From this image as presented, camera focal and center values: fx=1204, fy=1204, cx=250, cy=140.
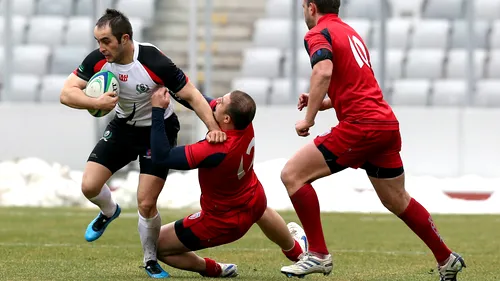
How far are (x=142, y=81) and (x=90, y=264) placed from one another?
1.72 m

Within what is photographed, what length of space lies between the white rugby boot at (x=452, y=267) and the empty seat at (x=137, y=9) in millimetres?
13324

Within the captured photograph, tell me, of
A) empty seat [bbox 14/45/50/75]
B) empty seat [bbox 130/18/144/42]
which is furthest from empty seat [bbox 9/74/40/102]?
empty seat [bbox 130/18/144/42]

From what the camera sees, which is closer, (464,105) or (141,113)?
(141,113)

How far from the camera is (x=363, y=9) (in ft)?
66.4

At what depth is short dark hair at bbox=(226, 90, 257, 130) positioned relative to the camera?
8.00m

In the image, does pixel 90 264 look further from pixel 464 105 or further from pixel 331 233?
pixel 464 105

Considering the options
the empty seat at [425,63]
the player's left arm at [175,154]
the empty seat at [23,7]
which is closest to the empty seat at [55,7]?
the empty seat at [23,7]

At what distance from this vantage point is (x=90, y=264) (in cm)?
944

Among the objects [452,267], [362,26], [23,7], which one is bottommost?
[362,26]

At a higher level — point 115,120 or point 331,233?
point 115,120

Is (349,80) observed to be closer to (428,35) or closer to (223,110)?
(223,110)

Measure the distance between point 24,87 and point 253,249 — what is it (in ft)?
33.4

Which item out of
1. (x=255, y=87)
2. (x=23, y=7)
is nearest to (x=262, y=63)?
(x=255, y=87)

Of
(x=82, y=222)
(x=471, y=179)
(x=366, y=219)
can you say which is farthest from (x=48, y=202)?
(x=471, y=179)
